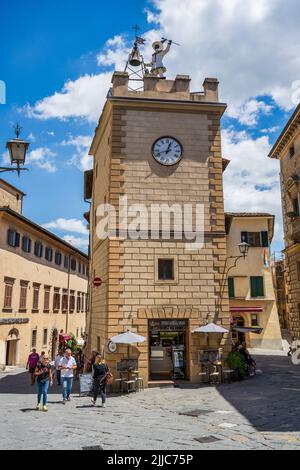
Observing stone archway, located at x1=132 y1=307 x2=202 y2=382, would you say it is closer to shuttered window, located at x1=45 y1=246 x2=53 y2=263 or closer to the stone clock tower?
the stone clock tower

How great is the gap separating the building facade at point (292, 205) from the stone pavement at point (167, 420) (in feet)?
49.1

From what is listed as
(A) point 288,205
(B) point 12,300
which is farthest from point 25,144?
(A) point 288,205

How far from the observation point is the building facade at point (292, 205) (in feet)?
98.2

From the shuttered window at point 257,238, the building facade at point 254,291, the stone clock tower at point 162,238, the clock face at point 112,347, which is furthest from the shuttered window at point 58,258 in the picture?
the clock face at point 112,347

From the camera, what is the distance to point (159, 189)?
17.8 meters

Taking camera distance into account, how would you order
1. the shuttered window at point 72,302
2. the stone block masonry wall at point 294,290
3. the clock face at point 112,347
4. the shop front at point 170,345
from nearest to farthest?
the clock face at point 112,347 < the shop front at point 170,345 < the stone block masonry wall at point 294,290 < the shuttered window at point 72,302

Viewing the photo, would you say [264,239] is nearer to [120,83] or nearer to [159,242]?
[159,242]

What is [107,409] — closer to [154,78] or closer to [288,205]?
[154,78]

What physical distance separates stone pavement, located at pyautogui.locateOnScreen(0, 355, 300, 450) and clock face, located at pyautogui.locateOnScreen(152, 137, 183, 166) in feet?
30.1

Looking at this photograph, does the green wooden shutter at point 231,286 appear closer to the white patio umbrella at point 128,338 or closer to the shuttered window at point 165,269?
the shuttered window at point 165,269

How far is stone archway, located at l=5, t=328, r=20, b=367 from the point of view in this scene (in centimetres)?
2766

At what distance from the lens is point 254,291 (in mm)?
34188

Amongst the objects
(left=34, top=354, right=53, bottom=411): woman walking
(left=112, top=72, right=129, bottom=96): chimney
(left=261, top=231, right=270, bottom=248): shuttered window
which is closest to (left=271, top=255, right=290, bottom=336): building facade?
(left=261, top=231, right=270, bottom=248): shuttered window
